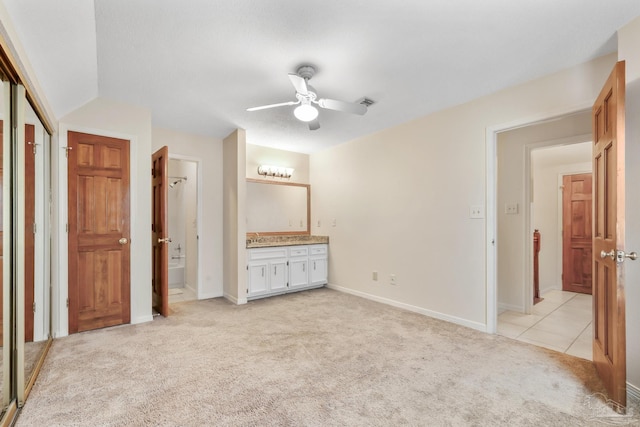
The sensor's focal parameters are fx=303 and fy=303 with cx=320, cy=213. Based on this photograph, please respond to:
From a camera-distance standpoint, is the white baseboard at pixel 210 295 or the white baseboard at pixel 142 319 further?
the white baseboard at pixel 210 295

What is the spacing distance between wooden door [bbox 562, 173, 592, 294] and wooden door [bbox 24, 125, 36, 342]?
6724mm

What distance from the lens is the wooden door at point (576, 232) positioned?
477 centimetres

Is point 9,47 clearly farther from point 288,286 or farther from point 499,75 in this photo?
point 288,286

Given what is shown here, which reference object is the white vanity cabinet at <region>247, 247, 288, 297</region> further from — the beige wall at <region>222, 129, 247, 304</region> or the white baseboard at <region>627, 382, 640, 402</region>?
the white baseboard at <region>627, 382, 640, 402</region>

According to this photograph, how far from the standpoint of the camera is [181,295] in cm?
458

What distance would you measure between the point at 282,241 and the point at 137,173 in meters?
2.11

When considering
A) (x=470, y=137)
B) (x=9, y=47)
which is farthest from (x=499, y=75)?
(x=9, y=47)

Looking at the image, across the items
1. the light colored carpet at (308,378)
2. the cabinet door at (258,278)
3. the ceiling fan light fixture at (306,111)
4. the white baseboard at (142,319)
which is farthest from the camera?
the cabinet door at (258,278)

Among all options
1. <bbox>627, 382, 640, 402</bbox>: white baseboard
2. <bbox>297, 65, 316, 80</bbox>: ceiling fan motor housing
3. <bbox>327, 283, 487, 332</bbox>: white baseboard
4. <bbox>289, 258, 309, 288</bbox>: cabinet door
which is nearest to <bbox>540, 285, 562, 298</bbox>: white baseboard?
<bbox>327, 283, 487, 332</bbox>: white baseboard

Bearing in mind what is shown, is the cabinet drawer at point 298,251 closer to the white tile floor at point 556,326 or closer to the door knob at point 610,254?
the white tile floor at point 556,326

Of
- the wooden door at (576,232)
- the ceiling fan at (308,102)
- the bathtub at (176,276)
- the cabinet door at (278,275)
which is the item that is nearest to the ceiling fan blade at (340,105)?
the ceiling fan at (308,102)

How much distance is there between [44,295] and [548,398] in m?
3.98

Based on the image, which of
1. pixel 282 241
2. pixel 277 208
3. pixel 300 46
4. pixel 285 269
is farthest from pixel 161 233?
pixel 300 46

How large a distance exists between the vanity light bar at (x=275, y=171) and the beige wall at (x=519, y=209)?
3095 millimetres
